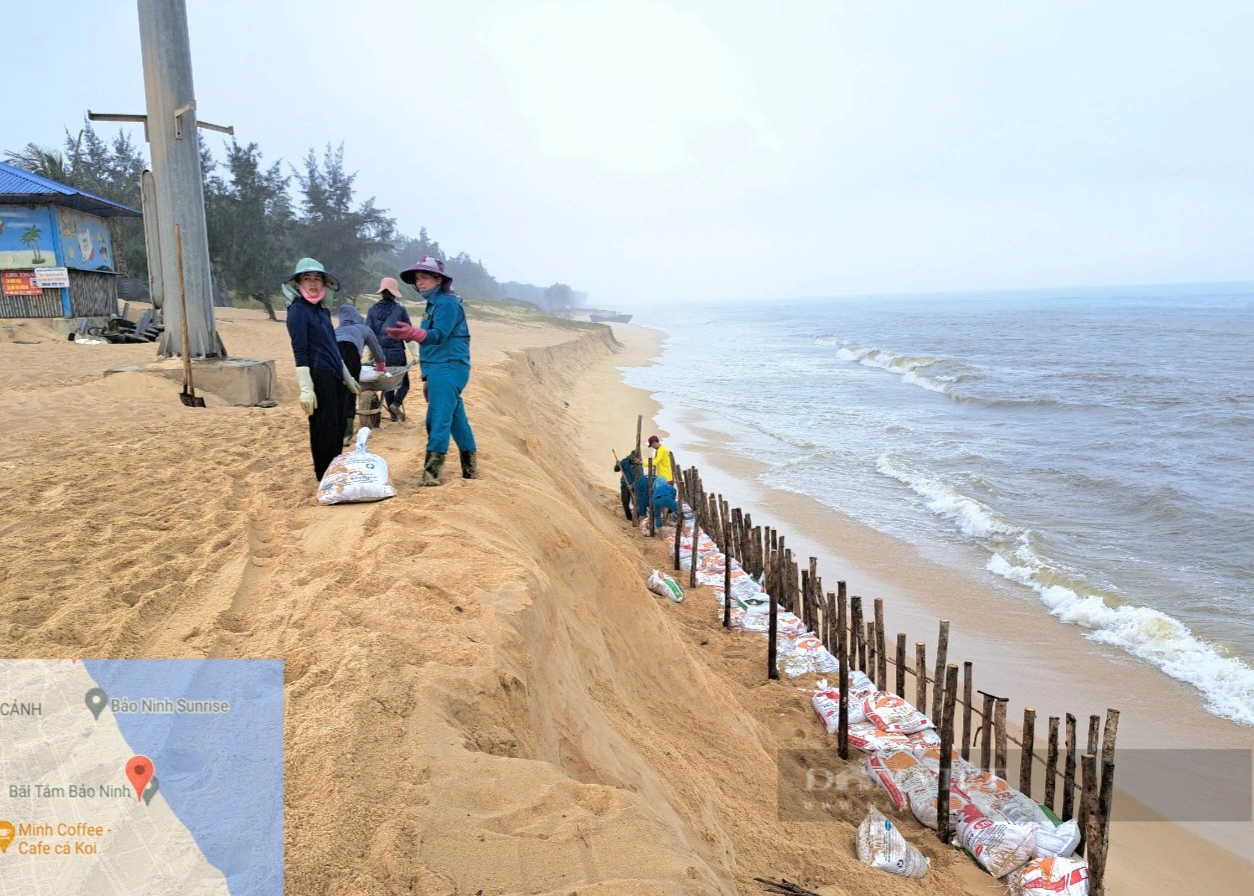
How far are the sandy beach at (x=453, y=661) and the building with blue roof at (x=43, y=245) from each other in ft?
34.9

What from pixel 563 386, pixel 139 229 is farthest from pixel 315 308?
pixel 139 229

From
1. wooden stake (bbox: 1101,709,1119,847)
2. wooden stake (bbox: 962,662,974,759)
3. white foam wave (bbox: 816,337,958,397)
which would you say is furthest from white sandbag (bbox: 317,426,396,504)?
white foam wave (bbox: 816,337,958,397)

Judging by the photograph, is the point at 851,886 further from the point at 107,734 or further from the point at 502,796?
the point at 107,734

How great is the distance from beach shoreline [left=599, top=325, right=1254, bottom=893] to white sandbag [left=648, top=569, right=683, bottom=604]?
2339 mm

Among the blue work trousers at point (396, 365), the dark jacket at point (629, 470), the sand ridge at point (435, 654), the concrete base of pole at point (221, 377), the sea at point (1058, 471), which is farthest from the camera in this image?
the dark jacket at point (629, 470)

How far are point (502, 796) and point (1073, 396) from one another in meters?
26.6

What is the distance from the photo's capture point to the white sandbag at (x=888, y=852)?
3.91 meters

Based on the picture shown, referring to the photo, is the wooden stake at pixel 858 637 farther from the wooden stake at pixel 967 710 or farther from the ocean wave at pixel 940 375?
the ocean wave at pixel 940 375

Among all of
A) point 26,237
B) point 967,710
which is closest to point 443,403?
point 967,710

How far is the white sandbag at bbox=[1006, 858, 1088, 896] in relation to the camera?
12.7 ft

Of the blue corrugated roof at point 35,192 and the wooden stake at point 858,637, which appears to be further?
the blue corrugated roof at point 35,192

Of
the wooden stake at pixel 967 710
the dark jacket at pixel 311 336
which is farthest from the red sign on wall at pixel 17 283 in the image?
the wooden stake at pixel 967 710

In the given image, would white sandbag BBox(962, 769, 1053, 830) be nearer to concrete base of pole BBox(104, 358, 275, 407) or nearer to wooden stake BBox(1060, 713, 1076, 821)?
wooden stake BBox(1060, 713, 1076, 821)

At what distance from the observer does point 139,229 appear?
28.6 metres
